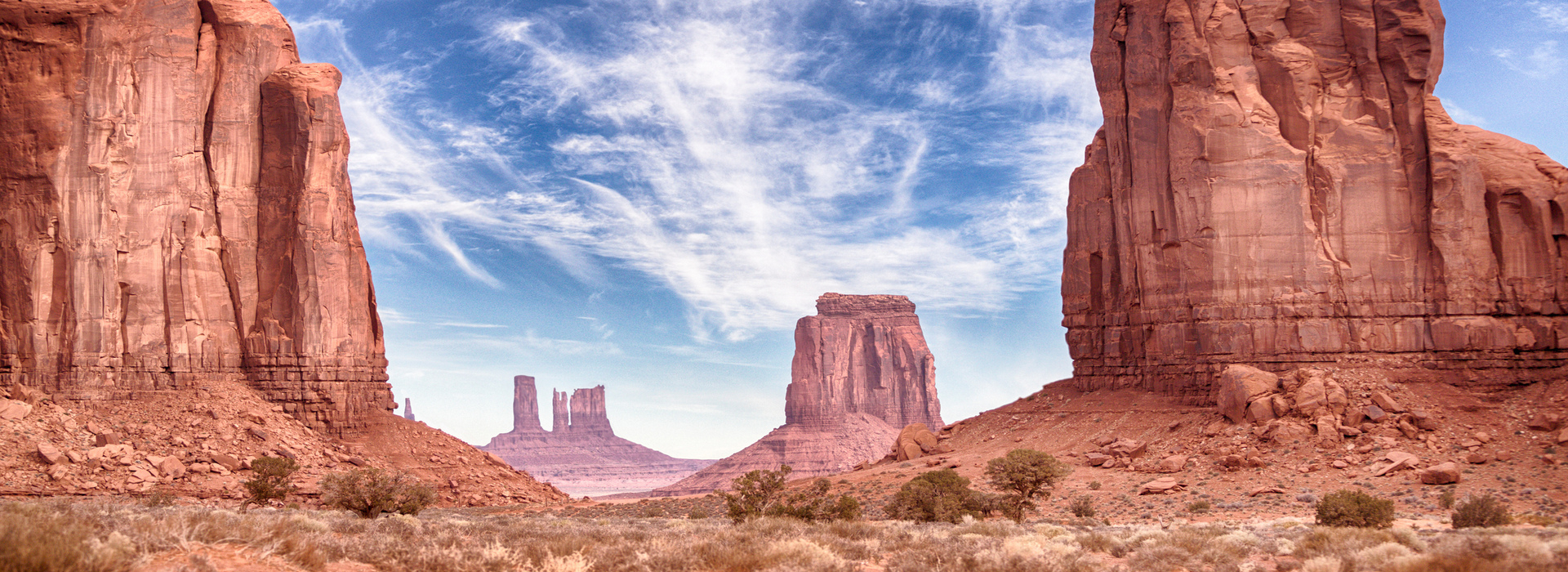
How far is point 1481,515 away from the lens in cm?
2111

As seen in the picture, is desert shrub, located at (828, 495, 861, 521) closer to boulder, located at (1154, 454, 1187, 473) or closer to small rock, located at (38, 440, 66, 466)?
boulder, located at (1154, 454, 1187, 473)

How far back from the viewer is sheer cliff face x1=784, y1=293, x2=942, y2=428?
5172 inches

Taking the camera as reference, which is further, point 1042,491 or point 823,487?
point 1042,491

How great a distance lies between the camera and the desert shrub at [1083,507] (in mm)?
28859

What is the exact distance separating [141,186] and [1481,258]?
50.6 metres

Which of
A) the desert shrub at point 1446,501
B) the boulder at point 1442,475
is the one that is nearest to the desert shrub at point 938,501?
the desert shrub at point 1446,501

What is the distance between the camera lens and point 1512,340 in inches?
1422

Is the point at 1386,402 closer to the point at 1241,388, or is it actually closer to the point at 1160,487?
the point at 1241,388

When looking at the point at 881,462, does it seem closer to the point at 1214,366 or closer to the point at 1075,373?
the point at 1075,373

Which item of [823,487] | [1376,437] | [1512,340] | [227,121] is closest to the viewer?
[823,487]

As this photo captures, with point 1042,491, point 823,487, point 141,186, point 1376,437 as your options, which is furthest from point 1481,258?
point 141,186

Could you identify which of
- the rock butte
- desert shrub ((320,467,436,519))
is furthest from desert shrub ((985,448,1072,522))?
the rock butte

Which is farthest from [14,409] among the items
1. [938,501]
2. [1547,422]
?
[1547,422]

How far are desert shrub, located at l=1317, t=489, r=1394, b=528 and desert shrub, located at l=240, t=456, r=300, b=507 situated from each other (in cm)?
2779
